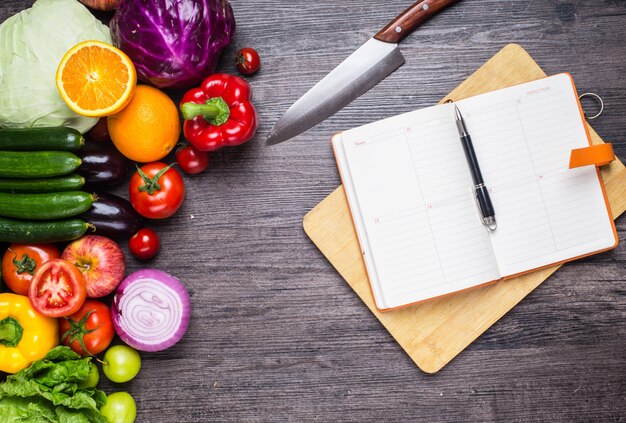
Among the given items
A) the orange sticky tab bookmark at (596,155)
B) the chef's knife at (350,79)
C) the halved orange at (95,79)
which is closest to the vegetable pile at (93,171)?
the halved orange at (95,79)

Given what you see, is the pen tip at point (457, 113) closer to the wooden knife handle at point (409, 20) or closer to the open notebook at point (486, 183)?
the open notebook at point (486, 183)

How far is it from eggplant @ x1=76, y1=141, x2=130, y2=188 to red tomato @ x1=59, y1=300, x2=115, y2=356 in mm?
284

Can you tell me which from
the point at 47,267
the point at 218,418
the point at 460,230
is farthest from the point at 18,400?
the point at 460,230

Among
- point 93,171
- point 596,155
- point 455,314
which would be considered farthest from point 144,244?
point 596,155

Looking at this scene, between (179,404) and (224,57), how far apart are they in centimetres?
A: 86

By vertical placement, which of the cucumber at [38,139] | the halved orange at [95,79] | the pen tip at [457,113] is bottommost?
the pen tip at [457,113]

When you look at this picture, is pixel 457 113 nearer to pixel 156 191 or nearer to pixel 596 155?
pixel 596 155

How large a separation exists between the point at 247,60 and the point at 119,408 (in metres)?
0.86

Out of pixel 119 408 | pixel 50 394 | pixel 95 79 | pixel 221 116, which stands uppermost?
pixel 95 79

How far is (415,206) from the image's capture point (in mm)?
1202

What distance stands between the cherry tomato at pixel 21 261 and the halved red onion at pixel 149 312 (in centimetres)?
18

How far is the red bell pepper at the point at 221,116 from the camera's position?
3.84 feet

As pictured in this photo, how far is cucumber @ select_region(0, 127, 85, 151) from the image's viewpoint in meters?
1.14

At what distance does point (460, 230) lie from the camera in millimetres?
1190
